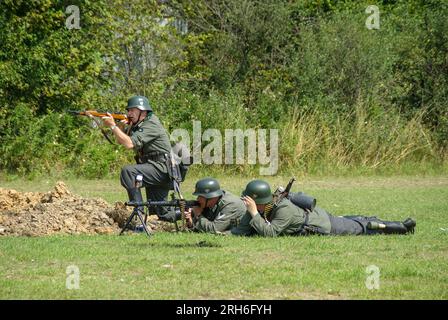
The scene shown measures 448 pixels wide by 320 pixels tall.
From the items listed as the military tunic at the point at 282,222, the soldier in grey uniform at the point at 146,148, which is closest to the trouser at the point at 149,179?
the soldier in grey uniform at the point at 146,148

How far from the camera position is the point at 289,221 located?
42.9 ft

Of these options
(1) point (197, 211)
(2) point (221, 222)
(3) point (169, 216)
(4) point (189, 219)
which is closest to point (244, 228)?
(2) point (221, 222)

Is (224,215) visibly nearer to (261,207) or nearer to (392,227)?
(261,207)

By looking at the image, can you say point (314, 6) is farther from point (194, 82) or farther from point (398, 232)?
point (398, 232)

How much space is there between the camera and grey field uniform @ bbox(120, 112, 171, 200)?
47.6 feet

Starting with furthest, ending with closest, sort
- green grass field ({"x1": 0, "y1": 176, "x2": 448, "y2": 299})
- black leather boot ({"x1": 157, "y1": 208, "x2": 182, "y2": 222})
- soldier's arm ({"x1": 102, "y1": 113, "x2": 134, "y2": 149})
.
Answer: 1. black leather boot ({"x1": 157, "y1": 208, "x2": 182, "y2": 222})
2. soldier's arm ({"x1": 102, "y1": 113, "x2": 134, "y2": 149})
3. green grass field ({"x1": 0, "y1": 176, "x2": 448, "y2": 299})

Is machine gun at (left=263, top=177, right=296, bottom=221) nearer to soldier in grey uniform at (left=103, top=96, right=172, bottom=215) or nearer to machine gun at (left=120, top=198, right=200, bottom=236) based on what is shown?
machine gun at (left=120, top=198, right=200, bottom=236)

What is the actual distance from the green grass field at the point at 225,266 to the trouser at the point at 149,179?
1.07m

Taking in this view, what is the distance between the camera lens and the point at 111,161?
981 inches

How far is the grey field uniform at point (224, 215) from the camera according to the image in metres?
13.7

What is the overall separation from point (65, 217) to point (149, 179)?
1.39 m

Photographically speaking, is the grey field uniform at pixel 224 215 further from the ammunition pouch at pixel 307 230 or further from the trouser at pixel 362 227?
the trouser at pixel 362 227

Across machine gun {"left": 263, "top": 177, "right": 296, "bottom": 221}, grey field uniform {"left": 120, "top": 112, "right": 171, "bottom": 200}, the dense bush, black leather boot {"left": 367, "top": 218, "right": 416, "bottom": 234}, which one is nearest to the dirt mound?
grey field uniform {"left": 120, "top": 112, "right": 171, "bottom": 200}
